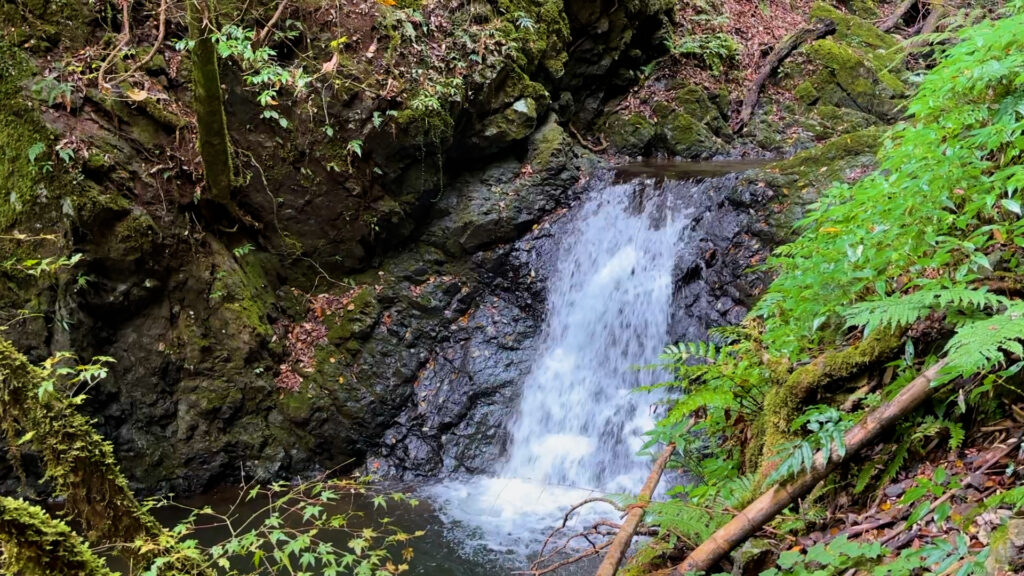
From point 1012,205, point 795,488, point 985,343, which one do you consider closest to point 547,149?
point 1012,205

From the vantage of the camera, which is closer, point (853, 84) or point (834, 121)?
point (834, 121)

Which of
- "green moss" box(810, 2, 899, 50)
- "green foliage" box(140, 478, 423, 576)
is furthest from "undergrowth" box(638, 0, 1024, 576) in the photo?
"green moss" box(810, 2, 899, 50)

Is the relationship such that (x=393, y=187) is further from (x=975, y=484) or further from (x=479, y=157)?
(x=975, y=484)

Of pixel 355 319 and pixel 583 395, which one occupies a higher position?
pixel 355 319

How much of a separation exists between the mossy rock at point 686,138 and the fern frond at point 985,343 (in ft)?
27.2

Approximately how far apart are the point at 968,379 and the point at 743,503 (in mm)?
905

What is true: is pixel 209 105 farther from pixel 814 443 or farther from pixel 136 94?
pixel 814 443

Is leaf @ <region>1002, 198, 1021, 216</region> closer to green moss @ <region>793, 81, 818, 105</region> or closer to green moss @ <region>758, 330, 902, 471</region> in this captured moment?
green moss @ <region>758, 330, 902, 471</region>

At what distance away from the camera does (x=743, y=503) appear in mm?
2273

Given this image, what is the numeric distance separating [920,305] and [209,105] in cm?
608

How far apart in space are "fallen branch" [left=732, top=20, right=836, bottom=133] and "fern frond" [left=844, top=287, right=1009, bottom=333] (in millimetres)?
9131

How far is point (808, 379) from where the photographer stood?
2473 millimetres

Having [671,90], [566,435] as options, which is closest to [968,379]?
[566,435]

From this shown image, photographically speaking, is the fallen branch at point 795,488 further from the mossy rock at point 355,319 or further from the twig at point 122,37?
the twig at point 122,37
